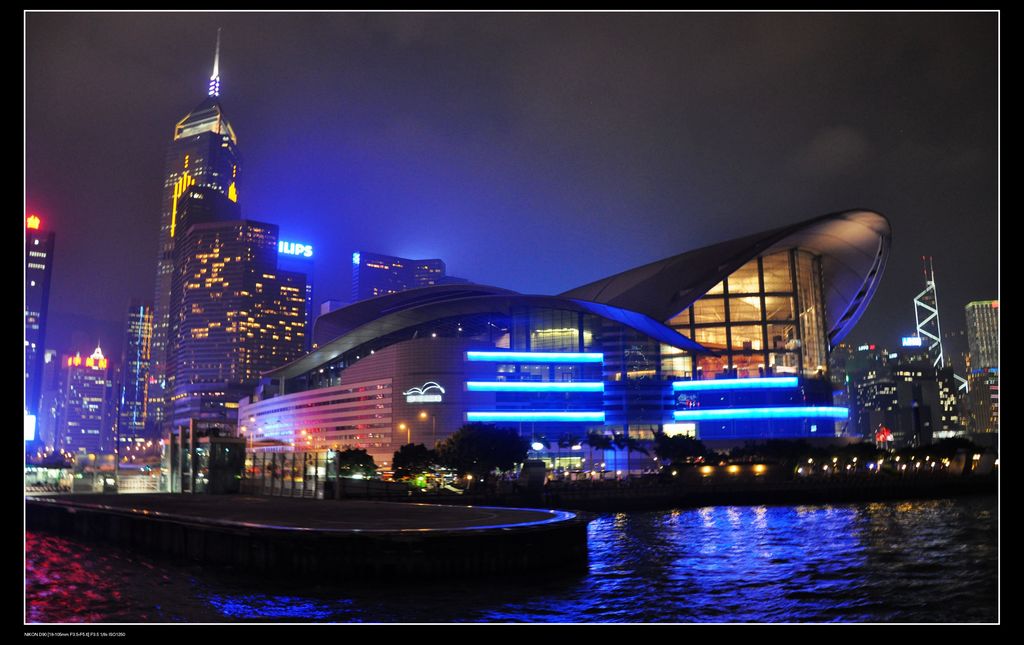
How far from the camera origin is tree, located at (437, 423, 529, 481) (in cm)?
8406

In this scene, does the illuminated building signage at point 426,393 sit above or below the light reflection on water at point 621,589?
above

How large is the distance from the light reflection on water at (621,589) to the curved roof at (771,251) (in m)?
79.0

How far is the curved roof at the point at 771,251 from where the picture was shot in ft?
387

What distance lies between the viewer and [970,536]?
43.1 meters

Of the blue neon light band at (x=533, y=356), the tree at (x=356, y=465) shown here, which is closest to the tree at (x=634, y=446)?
the blue neon light band at (x=533, y=356)

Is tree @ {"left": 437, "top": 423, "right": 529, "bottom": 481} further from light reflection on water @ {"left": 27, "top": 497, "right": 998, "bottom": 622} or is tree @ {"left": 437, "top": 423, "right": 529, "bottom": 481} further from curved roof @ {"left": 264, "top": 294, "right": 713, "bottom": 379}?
light reflection on water @ {"left": 27, "top": 497, "right": 998, "bottom": 622}

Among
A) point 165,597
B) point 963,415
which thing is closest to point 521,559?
point 165,597

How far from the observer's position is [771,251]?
122250mm

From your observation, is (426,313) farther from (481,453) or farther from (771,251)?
(771,251)

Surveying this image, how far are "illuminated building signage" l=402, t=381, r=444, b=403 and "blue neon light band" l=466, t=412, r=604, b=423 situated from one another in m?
5.22

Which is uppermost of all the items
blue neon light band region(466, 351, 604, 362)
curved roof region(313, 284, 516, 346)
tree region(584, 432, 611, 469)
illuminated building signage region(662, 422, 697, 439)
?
curved roof region(313, 284, 516, 346)

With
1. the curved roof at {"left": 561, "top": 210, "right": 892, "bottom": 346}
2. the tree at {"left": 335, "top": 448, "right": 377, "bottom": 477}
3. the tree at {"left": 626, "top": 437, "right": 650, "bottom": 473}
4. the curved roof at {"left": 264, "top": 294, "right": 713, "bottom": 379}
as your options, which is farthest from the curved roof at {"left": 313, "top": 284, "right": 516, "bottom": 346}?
the tree at {"left": 335, "top": 448, "right": 377, "bottom": 477}

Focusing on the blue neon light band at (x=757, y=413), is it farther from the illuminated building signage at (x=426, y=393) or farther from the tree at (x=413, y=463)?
the tree at (x=413, y=463)

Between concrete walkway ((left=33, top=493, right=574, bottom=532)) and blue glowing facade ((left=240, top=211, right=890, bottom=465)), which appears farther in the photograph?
blue glowing facade ((left=240, top=211, right=890, bottom=465))
